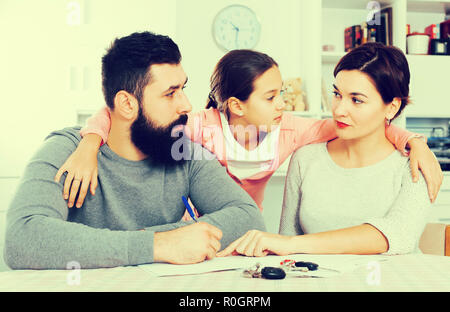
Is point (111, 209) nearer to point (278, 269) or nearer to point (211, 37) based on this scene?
point (278, 269)

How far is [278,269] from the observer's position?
78cm

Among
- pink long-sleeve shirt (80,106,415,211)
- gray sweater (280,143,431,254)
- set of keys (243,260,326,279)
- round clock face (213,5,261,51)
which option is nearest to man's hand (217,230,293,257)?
set of keys (243,260,326,279)

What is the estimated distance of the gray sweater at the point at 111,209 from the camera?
0.88 meters

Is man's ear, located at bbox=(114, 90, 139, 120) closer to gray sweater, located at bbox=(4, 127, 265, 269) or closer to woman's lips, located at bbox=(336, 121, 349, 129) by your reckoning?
gray sweater, located at bbox=(4, 127, 265, 269)

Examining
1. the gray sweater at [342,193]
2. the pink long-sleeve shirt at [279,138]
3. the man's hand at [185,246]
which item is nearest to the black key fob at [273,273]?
the man's hand at [185,246]

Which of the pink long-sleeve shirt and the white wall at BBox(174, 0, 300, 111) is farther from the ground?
the white wall at BBox(174, 0, 300, 111)

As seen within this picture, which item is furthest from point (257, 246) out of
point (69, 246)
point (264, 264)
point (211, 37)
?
point (211, 37)

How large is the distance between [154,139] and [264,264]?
1.73ft

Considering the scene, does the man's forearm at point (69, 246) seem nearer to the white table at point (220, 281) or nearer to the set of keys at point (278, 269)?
the white table at point (220, 281)

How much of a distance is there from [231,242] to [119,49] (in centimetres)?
63

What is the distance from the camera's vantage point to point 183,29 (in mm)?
3156

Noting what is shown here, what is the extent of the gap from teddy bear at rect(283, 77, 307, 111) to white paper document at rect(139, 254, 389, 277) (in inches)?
80.6

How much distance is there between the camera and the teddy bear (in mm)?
2971
